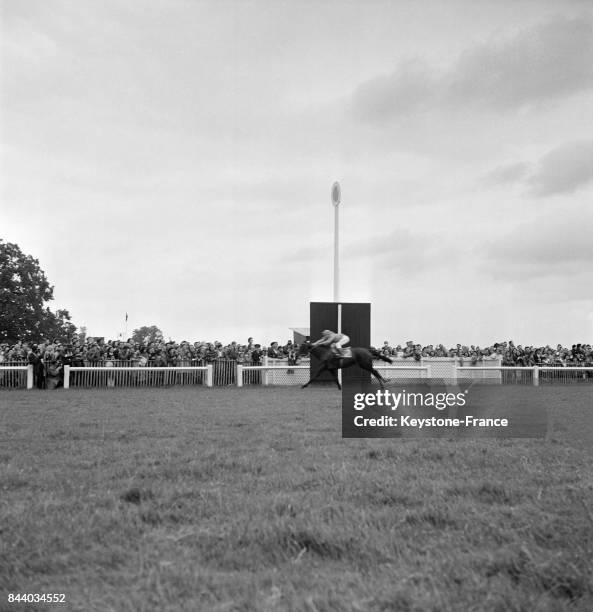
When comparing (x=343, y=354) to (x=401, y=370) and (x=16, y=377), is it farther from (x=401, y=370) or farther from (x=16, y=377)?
(x=16, y=377)

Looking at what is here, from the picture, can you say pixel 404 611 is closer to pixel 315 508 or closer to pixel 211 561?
pixel 211 561

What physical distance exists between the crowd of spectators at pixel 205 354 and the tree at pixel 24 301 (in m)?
27.8

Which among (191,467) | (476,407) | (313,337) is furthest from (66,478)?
(313,337)

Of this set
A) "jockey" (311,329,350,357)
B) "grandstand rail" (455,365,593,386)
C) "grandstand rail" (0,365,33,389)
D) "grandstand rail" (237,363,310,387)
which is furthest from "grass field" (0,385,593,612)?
"grandstand rail" (455,365,593,386)

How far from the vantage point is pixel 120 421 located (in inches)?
478

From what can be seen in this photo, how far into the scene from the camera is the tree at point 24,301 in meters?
59.0

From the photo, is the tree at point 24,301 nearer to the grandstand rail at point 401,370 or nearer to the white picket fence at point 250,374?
the white picket fence at point 250,374

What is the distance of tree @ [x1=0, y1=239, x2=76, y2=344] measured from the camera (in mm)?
59000

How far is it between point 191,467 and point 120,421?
5.48m

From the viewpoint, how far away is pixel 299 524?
4746 mm

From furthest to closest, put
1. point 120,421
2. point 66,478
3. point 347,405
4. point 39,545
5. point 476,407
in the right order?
point 120,421, point 476,407, point 347,405, point 66,478, point 39,545

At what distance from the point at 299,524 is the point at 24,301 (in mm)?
60677

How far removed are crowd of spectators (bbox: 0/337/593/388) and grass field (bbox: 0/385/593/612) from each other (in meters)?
17.8

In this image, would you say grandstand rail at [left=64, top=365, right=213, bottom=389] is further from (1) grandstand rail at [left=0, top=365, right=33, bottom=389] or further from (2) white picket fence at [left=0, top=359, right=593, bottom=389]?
(1) grandstand rail at [left=0, top=365, right=33, bottom=389]
